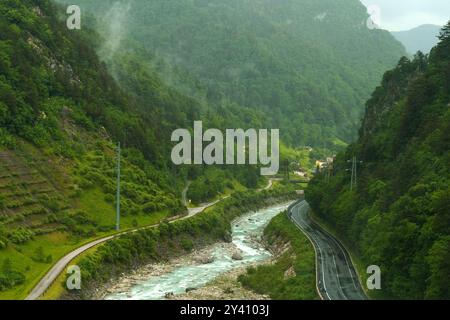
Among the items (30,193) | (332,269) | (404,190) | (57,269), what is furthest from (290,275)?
(30,193)

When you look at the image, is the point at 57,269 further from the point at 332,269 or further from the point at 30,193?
the point at 332,269

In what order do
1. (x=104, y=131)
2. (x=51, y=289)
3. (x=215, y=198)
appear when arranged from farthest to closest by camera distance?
1. (x=215, y=198)
2. (x=104, y=131)
3. (x=51, y=289)

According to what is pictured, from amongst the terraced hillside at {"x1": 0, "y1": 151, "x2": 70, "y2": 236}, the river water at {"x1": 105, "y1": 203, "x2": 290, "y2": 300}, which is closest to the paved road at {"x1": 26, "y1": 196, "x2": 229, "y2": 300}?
the terraced hillside at {"x1": 0, "y1": 151, "x2": 70, "y2": 236}

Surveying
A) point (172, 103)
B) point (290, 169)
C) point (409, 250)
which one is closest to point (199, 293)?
point (409, 250)

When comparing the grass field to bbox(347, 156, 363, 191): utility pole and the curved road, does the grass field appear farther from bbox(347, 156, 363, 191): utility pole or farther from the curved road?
the curved road

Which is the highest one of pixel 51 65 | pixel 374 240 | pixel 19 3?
pixel 19 3

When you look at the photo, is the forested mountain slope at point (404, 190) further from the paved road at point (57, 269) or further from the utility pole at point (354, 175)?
the paved road at point (57, 269)
